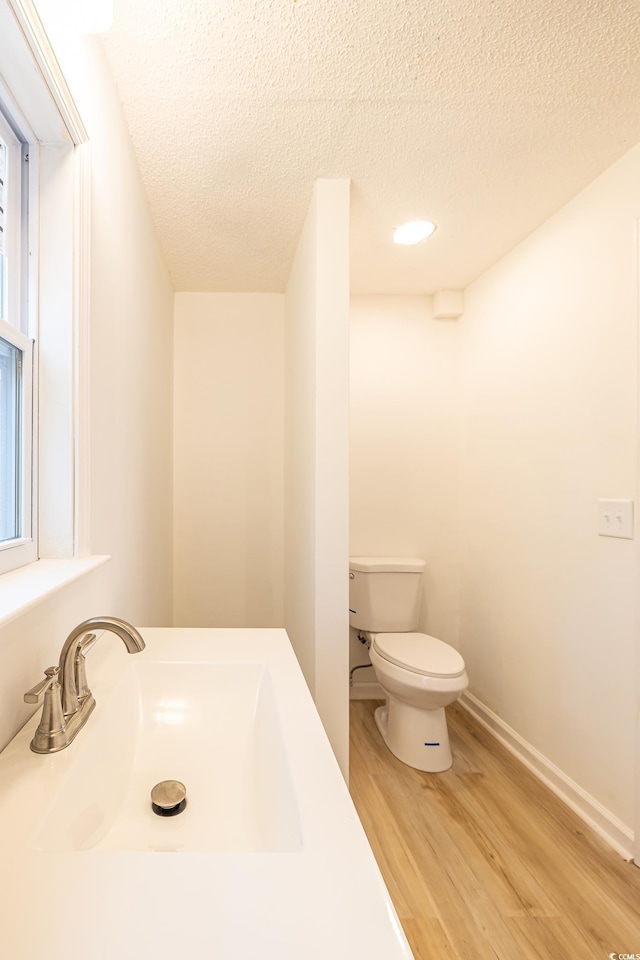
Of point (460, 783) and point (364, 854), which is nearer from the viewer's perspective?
point (364, 854)

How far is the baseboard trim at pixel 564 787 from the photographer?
4.63 feet

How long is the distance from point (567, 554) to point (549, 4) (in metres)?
1.62

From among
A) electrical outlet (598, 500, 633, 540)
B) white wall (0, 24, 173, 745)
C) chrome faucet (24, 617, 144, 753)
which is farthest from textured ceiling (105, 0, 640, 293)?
chrome faucet (24, 617, 144, 753)

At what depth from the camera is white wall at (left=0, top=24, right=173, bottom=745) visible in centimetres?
79

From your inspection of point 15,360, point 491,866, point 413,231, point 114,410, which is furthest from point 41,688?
point 413,231

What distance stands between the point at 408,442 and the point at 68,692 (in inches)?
84.5

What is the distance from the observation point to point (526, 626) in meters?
1.93

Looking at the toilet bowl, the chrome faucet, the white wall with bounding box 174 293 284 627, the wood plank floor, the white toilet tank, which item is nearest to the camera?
the chrome faucet

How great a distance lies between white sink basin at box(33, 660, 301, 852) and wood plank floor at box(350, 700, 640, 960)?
81cm

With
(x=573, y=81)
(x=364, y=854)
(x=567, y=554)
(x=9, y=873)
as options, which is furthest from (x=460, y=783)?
(x=573, y=81)

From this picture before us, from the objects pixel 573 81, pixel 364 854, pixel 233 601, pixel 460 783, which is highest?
pixel 573 81

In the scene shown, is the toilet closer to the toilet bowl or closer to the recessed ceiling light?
the toilet bowl

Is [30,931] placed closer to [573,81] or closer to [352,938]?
[352,938]

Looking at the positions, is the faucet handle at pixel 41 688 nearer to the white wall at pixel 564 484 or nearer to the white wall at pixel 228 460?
the white wall at pixel 564 484
